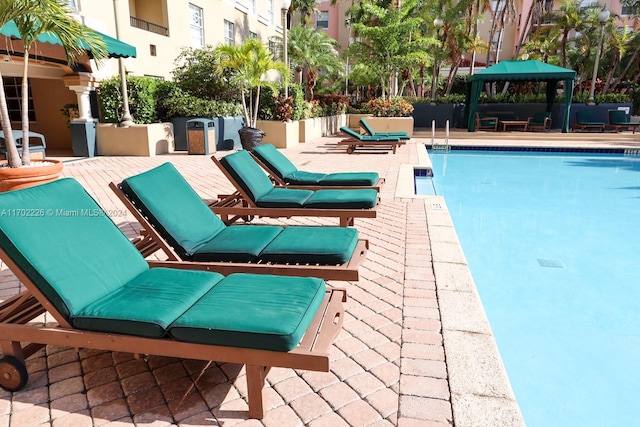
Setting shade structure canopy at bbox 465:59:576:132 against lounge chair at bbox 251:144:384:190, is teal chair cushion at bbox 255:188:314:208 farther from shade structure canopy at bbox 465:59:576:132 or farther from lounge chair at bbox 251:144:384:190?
shade structure canopy at bbox 465:59:576:132

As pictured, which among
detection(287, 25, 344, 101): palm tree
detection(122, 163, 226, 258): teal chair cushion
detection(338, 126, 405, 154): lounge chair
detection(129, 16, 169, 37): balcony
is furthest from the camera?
detection(287, 25, 344, 101): palm tree

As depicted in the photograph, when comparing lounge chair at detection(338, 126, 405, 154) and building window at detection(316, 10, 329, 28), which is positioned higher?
building window at detection(316, 10, 329, 28)

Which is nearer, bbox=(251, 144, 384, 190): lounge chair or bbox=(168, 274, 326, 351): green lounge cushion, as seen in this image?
bbox=(168, 274, 326, 351): green lounge cushion

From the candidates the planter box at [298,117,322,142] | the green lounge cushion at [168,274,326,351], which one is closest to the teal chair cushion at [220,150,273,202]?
the green lounge cushion at [168,274,326,351]

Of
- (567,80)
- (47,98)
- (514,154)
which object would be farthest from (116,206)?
(567,80)

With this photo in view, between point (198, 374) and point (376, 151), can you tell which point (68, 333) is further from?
point (376, 151)

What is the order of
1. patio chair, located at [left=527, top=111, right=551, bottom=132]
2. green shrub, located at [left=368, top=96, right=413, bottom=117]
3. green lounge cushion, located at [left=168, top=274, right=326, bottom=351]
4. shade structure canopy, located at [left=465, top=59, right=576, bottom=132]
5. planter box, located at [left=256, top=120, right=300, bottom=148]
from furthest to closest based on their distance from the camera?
patio chair, located at [left=527, top=111, right=551, bottom=132], green shrub, located at [left=368, top=96, right=413, bottom=117], shade structure canopy, located at [left=465, top=59, right=576, bottom=132], planter box, located at [left=256, top=120, right=300, bottom=148], green lounge cushion, located at [left=168, top=274, right=326, bottom=351]

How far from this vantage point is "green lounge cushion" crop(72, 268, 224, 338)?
7.86 ft

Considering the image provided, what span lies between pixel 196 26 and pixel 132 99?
778 centimetres

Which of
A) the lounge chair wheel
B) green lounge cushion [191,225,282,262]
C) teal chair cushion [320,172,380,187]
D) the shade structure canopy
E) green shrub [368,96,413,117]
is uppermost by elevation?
the shade structure canopy

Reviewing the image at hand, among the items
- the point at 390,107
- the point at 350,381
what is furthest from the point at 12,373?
the point at 390,107

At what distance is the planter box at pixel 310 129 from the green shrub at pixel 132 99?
588cm

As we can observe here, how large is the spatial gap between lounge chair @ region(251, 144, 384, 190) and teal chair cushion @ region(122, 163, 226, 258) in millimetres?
2258

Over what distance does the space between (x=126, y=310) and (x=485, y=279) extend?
446cm
